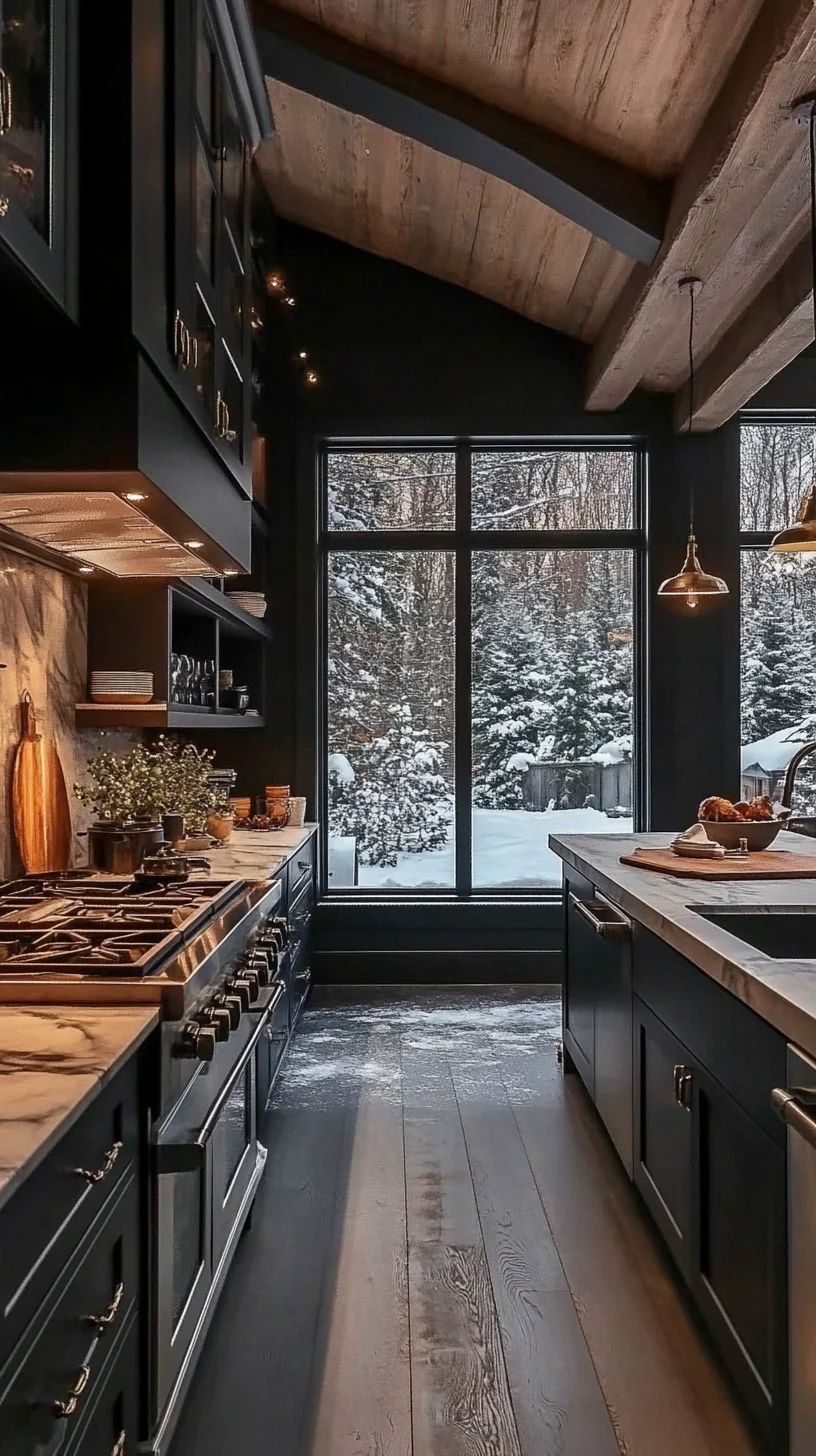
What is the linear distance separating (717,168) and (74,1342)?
316 cm

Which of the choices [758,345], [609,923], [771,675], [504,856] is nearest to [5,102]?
[609,923]

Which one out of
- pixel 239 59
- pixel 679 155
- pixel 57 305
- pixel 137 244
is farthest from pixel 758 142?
pixel 57 305

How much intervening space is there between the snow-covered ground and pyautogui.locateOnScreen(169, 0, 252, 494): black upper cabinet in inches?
111

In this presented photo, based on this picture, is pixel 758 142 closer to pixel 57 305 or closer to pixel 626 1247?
pixel 57 305

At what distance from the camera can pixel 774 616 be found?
532cm

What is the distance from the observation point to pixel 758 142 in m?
2.74

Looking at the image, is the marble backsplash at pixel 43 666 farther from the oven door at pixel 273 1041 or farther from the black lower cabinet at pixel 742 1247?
the black lower cabinet at pixel 742 1247

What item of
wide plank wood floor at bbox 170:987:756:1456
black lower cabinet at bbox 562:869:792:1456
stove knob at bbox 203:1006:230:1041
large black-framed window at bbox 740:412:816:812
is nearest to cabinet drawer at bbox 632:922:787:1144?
black lower cabinet at bbox 562:869:792:1456

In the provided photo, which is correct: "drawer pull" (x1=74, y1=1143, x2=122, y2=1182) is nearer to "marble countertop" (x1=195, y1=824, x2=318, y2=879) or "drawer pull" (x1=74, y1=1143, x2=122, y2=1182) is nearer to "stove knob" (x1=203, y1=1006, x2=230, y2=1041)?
"stove knob" (x1=203, y1=1006, x2=230, y2=1041)

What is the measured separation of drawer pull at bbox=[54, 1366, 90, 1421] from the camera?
1.15 m

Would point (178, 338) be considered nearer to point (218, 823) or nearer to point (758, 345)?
point (218, 823)

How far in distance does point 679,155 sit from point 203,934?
2.84 metres

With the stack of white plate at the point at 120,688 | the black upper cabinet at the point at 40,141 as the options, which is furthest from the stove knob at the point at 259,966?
the black upper cabinet at the point at 40,141

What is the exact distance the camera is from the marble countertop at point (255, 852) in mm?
3047
